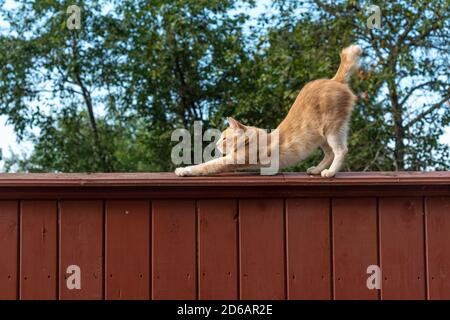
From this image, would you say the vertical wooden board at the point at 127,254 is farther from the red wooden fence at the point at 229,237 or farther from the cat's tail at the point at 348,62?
the cat's tail at the point at 348,62

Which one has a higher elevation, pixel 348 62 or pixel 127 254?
pixel 348 62

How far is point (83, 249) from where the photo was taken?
338 cm

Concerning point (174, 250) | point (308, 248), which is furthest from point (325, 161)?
point (174, 250)

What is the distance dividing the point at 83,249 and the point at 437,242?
1.83 meters

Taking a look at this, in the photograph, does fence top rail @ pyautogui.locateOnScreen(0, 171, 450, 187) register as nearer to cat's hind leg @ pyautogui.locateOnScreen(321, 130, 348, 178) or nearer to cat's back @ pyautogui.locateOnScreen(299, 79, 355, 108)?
cat's hind leg @ pyautogui.locateOnScreen(321, 130, 348, 178)

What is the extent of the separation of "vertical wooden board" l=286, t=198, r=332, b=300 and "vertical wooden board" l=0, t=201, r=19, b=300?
4.57ft

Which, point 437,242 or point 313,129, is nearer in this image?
point 437,242

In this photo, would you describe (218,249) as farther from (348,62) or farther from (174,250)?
(348,62)

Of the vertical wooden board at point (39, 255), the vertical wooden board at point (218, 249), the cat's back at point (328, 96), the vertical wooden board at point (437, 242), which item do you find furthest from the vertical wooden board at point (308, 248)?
the vertical wooden board at point (39, 255)

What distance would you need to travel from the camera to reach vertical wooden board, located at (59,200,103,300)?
3.37m

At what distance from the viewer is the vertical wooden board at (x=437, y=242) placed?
11.2ft

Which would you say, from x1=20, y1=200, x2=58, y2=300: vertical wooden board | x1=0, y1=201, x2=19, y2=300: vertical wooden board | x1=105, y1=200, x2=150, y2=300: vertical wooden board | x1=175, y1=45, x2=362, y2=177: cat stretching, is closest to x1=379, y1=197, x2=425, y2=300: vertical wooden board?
x1=175, y1=45, x2=362, y2=177: cat stretching

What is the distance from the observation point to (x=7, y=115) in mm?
11117

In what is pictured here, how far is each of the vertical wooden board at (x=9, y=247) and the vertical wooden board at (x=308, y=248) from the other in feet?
4.57
